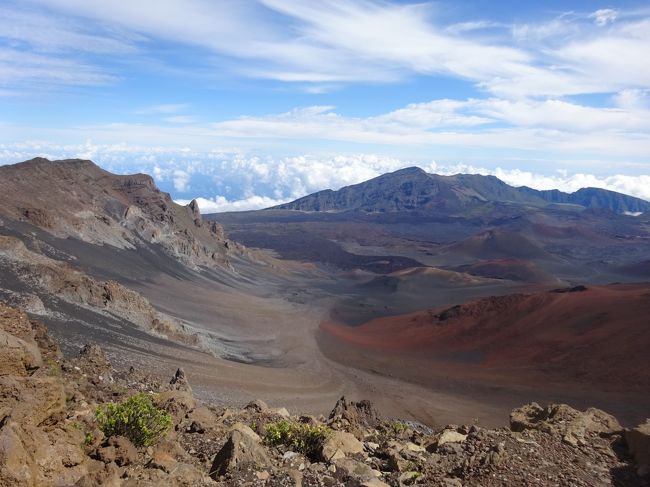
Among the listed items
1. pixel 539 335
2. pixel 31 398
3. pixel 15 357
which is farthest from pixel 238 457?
pixel 539 335

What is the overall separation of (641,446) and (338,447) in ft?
16.4

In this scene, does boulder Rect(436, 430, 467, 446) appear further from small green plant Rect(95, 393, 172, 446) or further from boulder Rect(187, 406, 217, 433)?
small green plant Rect(95, 393, 172, 446)

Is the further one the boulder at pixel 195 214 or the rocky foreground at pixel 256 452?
the boulder at pixel 195 214

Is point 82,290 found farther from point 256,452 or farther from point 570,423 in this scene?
point 570,423

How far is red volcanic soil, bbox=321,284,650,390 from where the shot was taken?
35.2 m

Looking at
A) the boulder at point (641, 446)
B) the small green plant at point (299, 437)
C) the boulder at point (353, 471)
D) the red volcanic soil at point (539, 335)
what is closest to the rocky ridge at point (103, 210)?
the red volcanic soil at point (539, 335)

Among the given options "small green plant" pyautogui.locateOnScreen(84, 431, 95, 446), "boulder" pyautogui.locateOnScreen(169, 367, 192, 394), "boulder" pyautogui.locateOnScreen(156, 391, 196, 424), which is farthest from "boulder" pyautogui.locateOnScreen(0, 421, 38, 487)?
"boulder" pyautogui.locateOnScreen(169, 367, 192, 394)

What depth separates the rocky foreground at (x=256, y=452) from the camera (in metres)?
6.28

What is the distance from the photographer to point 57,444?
21.5ft

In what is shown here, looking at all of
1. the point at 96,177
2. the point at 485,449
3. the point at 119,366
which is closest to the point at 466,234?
the point at 96,177

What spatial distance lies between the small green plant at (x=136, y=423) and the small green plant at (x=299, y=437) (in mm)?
1777

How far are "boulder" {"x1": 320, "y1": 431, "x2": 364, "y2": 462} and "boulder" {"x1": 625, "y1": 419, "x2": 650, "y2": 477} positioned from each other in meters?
4.48

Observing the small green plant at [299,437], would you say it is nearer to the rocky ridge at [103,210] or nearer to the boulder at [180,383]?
the boulder at [180,383]

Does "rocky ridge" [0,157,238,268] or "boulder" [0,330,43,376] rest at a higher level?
"rocky ridge" [0,157,238,268]
